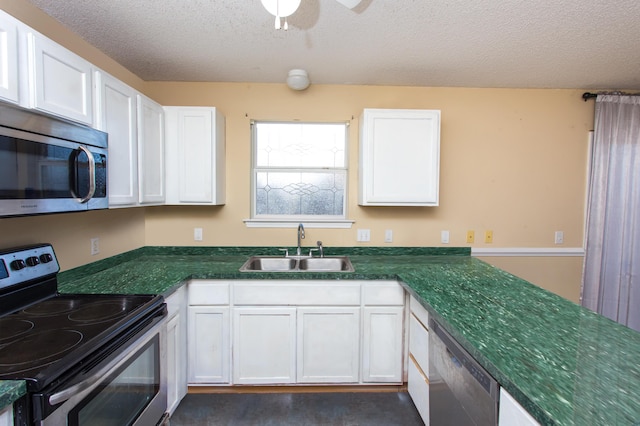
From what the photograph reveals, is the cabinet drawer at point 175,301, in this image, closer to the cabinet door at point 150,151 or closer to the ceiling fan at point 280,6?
the cabinet door at point 150,151

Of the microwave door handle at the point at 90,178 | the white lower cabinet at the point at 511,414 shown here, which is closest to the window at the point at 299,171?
the microwave door handle at the point at 90,178

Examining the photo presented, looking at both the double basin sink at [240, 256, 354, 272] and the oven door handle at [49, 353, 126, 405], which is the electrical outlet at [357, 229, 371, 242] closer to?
the double basin sink at [240, 256, 354, 272]

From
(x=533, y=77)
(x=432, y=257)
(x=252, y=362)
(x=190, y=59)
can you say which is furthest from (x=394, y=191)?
(x=190, y=59)

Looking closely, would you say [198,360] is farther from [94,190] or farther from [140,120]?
[140,120]

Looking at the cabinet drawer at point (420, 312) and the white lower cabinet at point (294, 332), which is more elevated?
the cabinet drawer at point (420, 312)

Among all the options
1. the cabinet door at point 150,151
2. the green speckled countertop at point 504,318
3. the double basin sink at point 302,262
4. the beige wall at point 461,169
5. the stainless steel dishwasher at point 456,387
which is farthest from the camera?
the beige wall at point 461,169

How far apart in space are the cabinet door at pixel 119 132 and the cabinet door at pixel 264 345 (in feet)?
3.43

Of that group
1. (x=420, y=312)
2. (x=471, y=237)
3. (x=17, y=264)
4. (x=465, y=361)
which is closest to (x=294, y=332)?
(x=420, y=312)

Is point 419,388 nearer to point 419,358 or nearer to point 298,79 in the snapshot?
point 419,358

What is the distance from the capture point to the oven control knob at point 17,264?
1.37 metres

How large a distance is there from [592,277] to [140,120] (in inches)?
153

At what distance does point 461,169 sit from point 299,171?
1470 mm

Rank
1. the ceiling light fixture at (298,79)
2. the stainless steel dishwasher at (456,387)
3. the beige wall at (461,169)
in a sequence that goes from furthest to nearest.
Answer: the beige wall at (461,169), the ceiling light fixture at (298,79), the stainless steel dishwasher at (456,387)

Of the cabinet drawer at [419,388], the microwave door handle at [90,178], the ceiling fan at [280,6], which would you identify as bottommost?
the cabinet drawer at [419,388]
